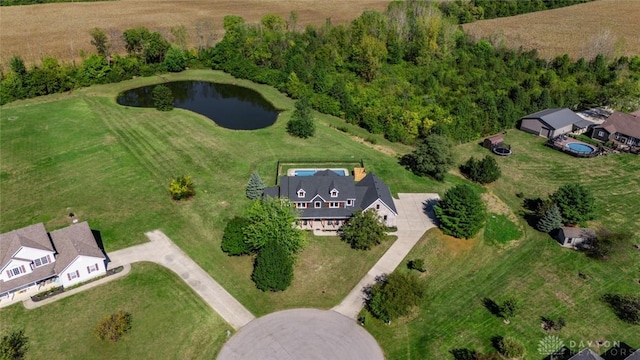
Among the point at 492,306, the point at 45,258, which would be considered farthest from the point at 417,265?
the point at 45,258

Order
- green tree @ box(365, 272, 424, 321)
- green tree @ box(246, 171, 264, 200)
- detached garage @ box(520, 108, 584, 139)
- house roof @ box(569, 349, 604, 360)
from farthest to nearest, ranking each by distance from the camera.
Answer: detached garage @ box(520, 108, 584, 139)
green tree @ box(246, 171, 264, 200)
green tree @ box(365, 272, 424, 321)
house roof @ box(569, 349, 604, 360)

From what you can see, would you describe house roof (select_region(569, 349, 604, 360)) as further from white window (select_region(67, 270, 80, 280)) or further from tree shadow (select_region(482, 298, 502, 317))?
white window (select_region(67, 270, 80, 280))

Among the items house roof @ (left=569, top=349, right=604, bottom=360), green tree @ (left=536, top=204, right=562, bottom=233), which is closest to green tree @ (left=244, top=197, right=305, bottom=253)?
house roof @ (left=569, top=349, right=604, bottom=360)

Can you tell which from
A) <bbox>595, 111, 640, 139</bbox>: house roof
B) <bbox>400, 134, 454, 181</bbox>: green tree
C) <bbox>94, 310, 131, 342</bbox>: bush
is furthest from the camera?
<bbox>595, 111, 640, 139</bbox>: house roof

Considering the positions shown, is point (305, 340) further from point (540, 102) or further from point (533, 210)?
point (540, 102)

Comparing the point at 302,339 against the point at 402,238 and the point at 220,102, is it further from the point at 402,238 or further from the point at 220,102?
the point at 220,102

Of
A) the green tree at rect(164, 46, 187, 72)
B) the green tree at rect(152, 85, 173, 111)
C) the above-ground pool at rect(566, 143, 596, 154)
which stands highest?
the green tree at rect(164, 46, 187, 72)

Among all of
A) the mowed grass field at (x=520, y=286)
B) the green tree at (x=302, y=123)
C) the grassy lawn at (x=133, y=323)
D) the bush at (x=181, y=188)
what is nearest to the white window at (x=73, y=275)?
the grassy lawn at (x=133, y=323)

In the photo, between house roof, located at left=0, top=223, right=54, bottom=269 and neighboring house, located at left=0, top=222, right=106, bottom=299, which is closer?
house roof, located at left=0, top=223, right=54, bottom=269
